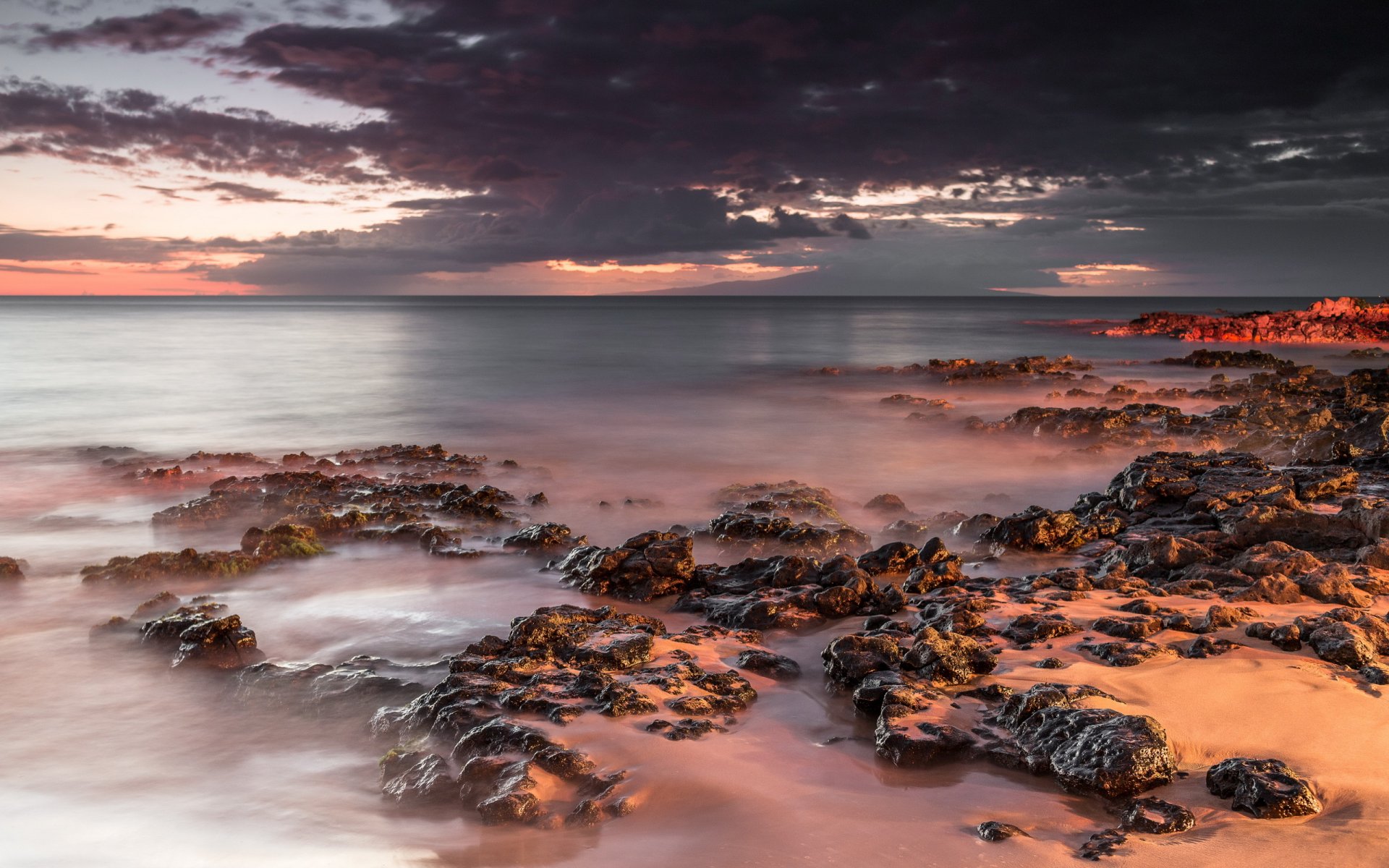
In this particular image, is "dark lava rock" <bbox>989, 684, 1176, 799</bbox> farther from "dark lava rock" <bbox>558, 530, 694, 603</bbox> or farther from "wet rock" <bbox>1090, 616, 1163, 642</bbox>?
"dark lava rock" <bbox>558, 530, 694, 603</bbox>

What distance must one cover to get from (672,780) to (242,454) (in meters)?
12.9

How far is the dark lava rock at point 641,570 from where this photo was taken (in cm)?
757

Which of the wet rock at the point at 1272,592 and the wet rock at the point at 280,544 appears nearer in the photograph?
the wet rock at the point at 1272,592

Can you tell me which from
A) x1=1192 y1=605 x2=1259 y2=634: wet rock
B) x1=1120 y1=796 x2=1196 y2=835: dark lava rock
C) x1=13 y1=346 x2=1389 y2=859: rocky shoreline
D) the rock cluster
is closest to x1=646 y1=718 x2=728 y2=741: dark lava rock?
x1=13 y1=346 x2=1389 y2=859: rocky shoreline

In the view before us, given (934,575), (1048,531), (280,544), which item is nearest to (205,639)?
(280,544)

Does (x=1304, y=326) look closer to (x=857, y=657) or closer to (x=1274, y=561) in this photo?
(x=1274, y=561)

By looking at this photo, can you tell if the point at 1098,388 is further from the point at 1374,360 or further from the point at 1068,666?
the point at 1068,666

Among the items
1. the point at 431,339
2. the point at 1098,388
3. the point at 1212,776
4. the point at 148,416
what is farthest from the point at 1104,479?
the point at 431,339

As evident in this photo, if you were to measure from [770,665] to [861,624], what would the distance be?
105cm

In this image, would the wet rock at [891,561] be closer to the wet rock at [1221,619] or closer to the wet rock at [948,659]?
the wet rock at [948,659]

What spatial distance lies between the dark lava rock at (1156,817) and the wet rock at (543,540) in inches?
243

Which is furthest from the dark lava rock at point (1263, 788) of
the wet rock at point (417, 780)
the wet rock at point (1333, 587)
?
the wet rock at point (417, 780)

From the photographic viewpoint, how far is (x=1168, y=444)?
14.5 metres

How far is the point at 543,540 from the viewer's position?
9.27m
